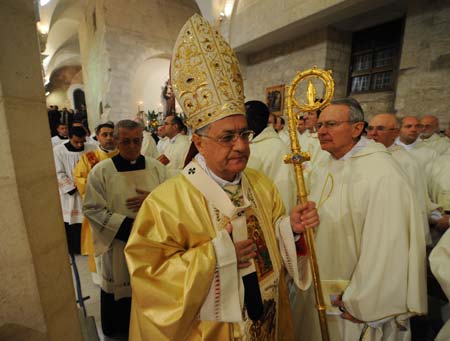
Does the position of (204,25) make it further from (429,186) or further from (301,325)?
(429,186)

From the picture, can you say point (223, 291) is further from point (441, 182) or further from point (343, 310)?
point (441, 182)

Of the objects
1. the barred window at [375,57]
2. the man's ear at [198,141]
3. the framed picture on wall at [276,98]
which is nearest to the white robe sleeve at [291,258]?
the man's ear at [198,141]

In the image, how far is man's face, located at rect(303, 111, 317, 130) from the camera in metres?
5.65

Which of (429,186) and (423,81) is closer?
(429,186)

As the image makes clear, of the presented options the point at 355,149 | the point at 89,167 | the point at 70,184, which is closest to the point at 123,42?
the point at 70,184

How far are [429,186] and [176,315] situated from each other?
4920 millimetres

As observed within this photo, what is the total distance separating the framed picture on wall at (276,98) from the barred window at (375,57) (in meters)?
2.30

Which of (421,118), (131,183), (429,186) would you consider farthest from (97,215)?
(421,118)

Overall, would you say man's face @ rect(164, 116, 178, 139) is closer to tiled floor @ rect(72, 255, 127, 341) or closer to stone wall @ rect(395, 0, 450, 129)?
tiled floor @ rect(72, 255, 127, 341)

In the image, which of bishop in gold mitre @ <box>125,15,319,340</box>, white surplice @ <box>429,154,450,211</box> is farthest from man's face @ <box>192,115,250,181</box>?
white surplice @ <box>429,154,450,211</box>

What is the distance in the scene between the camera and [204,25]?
4.84 feet

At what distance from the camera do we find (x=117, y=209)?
2533 mm

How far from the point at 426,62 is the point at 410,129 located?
202cm

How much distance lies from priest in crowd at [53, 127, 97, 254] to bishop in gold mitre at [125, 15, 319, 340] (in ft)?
11.3
